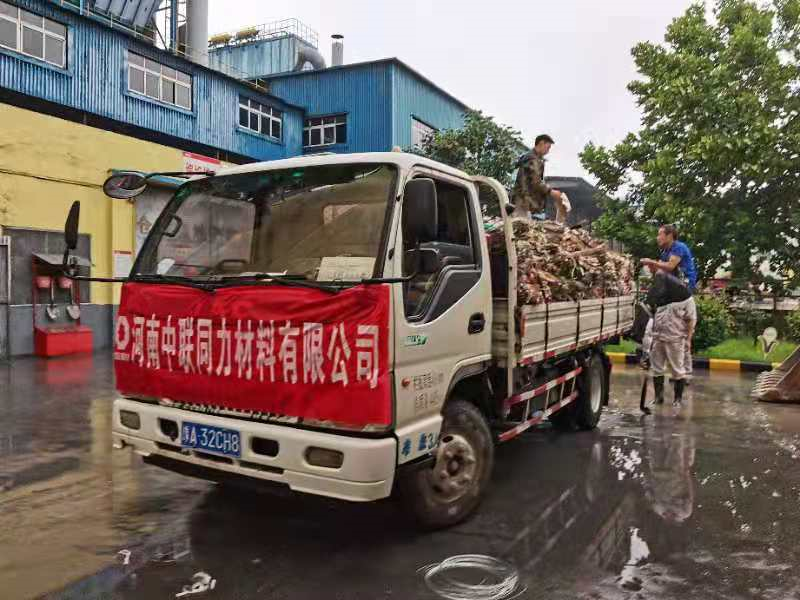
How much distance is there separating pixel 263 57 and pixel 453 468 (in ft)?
102

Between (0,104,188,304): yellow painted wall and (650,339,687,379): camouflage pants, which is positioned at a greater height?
(0,104,188,304): yellow painted wall

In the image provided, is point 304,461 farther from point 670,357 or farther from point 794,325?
point 794,325

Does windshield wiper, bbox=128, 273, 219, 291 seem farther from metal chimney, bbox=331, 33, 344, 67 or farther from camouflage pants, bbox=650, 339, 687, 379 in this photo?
metal chimney, bbox=331, 33, 344, 67

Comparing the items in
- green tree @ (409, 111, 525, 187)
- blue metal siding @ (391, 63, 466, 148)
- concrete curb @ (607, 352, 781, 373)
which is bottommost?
concrete curb @ (607, 352, 781, 373)

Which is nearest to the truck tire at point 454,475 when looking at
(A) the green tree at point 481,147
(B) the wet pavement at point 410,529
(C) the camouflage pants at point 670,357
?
(B) the wet pavement at point 410,529

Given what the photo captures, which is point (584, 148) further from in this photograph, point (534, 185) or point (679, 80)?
point (534, 185)

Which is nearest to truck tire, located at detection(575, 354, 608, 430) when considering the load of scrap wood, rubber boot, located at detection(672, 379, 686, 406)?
the load of scrap wood

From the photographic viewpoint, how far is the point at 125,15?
2306 cm

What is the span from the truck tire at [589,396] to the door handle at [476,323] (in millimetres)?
2680

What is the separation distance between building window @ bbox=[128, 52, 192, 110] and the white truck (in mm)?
16084

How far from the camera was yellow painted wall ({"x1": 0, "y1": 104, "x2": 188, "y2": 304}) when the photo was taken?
1279 centimetres

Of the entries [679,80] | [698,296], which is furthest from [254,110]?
[698,296]

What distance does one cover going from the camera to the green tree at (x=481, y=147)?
22219 millimetres

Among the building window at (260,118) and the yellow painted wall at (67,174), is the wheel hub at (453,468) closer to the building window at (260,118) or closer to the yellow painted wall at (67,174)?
the yellow painted wall at (67,174)
